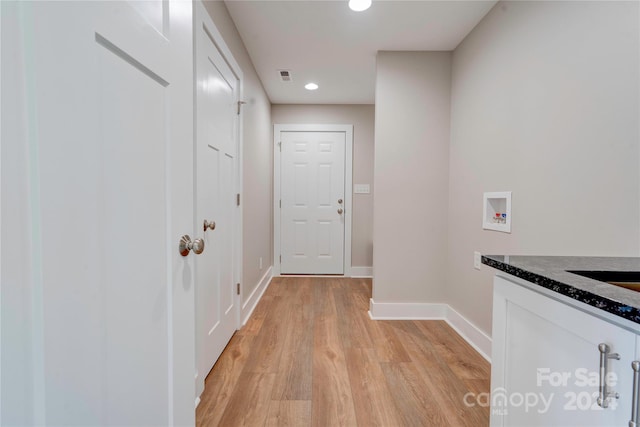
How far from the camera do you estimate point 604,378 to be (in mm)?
539

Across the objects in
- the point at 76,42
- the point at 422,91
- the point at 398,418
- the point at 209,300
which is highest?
the point at 422,91

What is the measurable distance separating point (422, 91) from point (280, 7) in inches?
49.7

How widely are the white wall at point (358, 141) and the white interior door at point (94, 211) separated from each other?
294 cm

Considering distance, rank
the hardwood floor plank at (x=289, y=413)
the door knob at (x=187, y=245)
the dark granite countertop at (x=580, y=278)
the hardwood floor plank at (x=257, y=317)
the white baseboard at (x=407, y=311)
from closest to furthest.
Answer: the dark granite countertop at (x=580, y=278) < the door knob at (x=187, y=245) < the hardwood floor plank at (x=289, y=413) < the hardwood floor plank at (x=257, y=317) < the white baseboard at (x=407, y=311)

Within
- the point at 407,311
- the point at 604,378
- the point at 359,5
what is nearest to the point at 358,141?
the point at 359,5

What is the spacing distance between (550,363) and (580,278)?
0.69 feet

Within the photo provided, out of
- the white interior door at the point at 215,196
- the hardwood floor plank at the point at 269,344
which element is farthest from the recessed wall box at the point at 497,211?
the white interior door at the point at 215,196

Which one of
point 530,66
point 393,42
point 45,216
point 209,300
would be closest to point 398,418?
point 209,300

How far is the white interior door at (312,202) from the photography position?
3.73 metres

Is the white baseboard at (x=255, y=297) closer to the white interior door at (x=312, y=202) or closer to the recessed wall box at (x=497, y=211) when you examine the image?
the white interior door at (x=312, y=202)

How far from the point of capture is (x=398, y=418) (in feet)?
4.29

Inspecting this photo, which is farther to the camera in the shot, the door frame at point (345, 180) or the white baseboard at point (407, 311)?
the door frame at point (345, 180)

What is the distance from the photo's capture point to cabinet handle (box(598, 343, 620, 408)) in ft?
1.74

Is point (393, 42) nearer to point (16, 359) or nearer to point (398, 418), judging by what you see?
point (398, 418)
